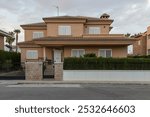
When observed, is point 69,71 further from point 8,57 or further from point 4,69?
point 8,57

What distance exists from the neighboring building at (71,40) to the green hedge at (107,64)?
496cm

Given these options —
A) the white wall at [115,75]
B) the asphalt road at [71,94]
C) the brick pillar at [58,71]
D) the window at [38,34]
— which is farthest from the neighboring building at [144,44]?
the asphalt road at [71,94]

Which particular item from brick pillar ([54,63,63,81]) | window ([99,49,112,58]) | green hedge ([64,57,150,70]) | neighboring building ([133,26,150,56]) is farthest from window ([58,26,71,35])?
neighboring building ([133,26,150,56])

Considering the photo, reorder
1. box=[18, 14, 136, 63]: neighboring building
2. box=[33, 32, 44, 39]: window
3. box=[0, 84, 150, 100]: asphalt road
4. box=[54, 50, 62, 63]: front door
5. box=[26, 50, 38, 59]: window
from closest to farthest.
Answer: box=[0, 84, 150, 100]: asphalt road < box=[18, 14, 136, 63]: neighboring building < box=[54, 50, 62, 63]: front door < box=[26, 50, 38, 59]: window < box=[33, 32, 44, 39]: window

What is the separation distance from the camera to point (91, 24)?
3350 cm

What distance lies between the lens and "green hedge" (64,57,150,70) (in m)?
21.7

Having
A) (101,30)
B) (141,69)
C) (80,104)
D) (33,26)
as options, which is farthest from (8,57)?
(80,104)

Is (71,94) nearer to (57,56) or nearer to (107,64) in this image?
(107,64)

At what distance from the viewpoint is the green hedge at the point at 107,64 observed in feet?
71.3

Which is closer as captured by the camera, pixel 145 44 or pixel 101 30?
pixel 101 30

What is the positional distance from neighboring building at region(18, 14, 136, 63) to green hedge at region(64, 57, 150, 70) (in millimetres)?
4958

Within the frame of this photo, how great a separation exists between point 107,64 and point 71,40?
6.20 meters

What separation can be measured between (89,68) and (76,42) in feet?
18.0

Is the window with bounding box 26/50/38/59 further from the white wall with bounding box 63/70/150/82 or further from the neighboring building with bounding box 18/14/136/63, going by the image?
the white wall with bounding box 63/70/150/82
